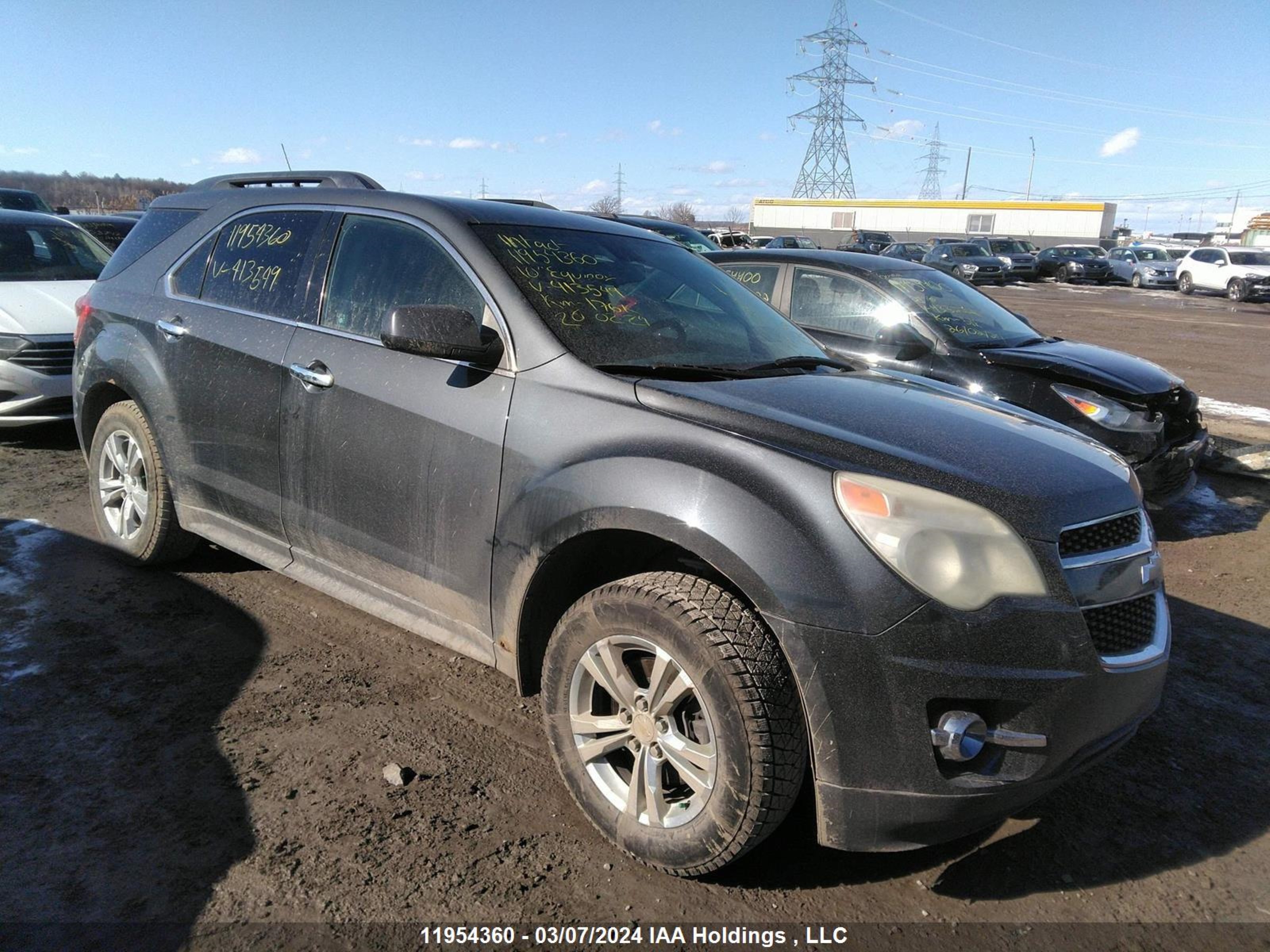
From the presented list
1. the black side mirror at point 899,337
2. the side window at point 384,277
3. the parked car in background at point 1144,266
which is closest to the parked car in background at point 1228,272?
the parked car in background at point 1144,266

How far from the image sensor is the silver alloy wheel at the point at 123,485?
4340 millimetres

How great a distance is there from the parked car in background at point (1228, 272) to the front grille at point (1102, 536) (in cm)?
3266

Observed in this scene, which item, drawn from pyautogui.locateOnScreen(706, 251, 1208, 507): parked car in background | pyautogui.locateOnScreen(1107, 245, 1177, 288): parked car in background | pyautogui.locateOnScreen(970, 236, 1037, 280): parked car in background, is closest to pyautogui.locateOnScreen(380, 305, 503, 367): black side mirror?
pyautogui.locateOnScreen(706, 251, 1208, 507): parked car in background

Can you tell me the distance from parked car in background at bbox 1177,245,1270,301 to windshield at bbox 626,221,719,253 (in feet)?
79.5

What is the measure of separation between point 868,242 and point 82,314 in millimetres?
40254

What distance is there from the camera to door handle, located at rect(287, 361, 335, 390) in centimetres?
330

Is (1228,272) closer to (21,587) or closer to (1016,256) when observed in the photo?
(1016,256)

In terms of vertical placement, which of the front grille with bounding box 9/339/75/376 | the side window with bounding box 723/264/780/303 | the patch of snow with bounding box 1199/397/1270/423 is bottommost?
the patch of snow with bounding box 1199/397/1270/423

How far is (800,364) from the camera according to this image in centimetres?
337

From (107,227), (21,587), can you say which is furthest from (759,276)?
(107,227)

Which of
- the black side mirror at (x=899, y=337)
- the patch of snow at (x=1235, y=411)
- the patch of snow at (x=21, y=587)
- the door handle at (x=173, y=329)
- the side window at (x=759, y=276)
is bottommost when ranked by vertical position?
the patch of snow at (x=21, y=587)

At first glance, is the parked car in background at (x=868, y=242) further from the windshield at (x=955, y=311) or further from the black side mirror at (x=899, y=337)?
the black side mirror at (x=899, y=337)

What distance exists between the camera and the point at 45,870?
2408 millimetres

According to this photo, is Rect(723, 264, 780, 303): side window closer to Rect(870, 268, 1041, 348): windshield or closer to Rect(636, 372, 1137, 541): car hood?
Rect(870, 268, 1041, 348): windshield
